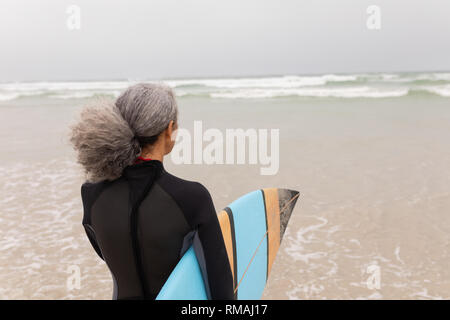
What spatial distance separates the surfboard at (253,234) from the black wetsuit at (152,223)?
82 cm

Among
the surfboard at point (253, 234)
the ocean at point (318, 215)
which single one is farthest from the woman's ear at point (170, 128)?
the surfboard at point (253, 234)

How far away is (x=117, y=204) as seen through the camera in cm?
116

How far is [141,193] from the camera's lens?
3.72 feet

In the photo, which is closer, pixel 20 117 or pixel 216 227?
pixel 216 227

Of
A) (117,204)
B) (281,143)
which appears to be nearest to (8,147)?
(281,143)

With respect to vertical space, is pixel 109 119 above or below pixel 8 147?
above

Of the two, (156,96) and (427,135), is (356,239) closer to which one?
(156,96)

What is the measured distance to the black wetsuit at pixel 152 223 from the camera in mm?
1127

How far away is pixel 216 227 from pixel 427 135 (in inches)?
251

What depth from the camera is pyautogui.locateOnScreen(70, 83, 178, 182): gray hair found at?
1089 mm
